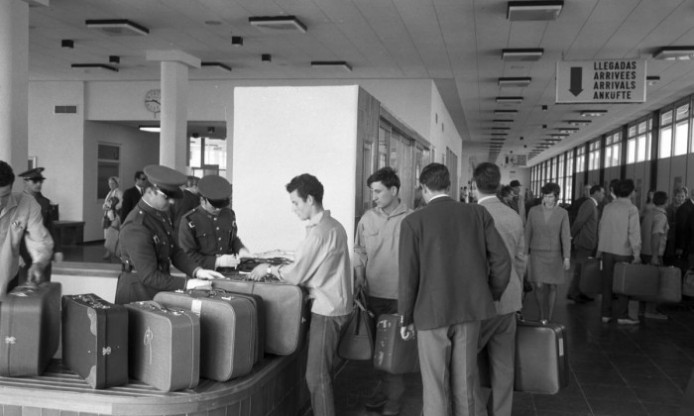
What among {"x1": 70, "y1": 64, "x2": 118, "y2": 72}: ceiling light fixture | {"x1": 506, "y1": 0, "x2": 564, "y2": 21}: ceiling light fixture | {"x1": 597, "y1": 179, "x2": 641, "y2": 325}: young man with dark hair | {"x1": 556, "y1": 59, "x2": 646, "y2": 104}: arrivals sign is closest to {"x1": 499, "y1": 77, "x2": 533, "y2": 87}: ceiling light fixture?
{"x1": 556, "y1": 59, "x2": 646, "y2": 104}: arrivals sign

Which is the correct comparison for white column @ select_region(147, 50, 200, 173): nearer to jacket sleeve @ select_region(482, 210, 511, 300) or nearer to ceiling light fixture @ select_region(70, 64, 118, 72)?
ceiling light fixture @ select_region(70, 64, 118, 72)

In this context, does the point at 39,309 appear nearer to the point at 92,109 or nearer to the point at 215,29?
the point at 215,29

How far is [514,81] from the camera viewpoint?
1375 centimetres

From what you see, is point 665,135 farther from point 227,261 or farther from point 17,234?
point 17,234

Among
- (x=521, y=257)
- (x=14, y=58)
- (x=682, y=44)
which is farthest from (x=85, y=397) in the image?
(x=682, y=44)

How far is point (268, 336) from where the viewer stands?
3.68 metres

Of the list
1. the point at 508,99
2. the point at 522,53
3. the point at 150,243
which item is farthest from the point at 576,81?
the point at 150,243

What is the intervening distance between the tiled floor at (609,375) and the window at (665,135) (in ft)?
35.8

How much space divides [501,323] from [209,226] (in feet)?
6.95

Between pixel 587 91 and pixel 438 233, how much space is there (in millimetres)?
7932

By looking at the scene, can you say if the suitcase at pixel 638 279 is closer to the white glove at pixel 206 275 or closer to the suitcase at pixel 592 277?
the suitcase at pixel 592 277

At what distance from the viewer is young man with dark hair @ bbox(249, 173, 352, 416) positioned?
12.1 ft

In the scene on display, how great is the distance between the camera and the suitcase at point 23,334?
3.03 meters

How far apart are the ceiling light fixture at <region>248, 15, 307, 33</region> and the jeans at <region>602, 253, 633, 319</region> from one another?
5142 mm
